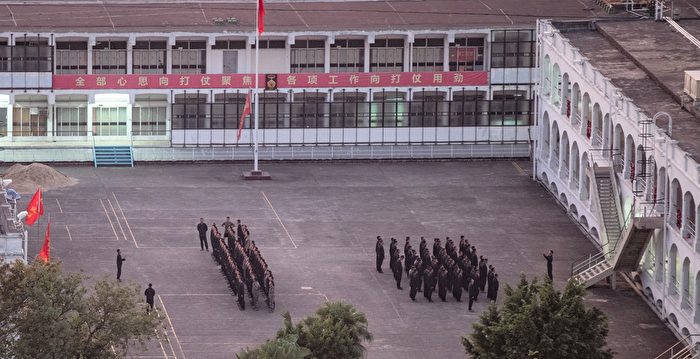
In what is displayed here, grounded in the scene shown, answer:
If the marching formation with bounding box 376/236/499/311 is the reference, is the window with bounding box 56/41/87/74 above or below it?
above

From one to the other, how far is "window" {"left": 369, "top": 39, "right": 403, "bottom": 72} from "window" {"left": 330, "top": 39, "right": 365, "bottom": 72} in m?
0.57

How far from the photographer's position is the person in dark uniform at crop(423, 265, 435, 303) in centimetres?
8675

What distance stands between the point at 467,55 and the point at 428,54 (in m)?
2.03

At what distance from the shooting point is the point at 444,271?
8719 centimetres

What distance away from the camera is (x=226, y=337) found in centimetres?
8125

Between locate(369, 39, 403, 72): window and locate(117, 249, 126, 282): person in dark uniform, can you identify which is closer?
locate(117, 249, 126, 282): person in dark uniform

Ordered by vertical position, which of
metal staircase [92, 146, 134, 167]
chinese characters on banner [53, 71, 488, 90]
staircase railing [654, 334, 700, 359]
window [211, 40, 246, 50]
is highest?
window [211, 40, 246, 50]

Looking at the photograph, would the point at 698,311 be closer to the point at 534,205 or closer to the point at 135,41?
the point at 534,205

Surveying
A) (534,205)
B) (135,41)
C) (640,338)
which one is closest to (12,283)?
(640,338)

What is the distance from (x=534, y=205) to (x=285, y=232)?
12901mm

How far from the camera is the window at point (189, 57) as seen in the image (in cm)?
11550

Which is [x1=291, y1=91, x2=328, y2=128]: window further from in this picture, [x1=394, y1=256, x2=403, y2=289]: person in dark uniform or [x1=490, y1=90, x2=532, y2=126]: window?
[x1=394, y1=256, x2=403, y2=289]: person in dark uniform

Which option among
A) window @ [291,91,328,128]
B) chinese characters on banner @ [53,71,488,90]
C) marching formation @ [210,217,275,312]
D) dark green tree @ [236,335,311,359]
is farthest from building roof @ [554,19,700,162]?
dark green tree @ [236,335,311,359]

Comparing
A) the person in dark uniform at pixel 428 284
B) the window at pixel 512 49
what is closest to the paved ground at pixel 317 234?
the person in dark uniform at pixel 428 284
